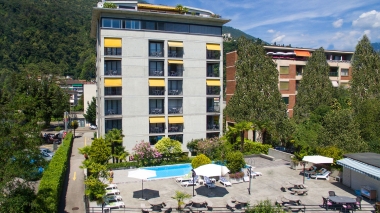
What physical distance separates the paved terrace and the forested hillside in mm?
122981

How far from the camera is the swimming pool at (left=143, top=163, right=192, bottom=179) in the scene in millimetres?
31497

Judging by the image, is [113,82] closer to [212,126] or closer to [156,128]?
[156,128]

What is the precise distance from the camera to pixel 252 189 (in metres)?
26.3

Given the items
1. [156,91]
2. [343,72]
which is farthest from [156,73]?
[343,72]

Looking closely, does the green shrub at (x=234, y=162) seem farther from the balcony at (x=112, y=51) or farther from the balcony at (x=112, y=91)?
the balcony at (x=112, y=51)

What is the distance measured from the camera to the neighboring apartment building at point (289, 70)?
184 feet

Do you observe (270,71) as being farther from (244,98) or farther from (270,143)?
(270,143)

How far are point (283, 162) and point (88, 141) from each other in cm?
3303

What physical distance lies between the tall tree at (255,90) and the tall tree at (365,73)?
43.5ft

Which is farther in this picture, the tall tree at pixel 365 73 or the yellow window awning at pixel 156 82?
the tall tree at pixel 365 73

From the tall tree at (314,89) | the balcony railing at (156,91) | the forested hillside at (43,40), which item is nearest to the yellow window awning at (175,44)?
the balcony railing at (156,91)

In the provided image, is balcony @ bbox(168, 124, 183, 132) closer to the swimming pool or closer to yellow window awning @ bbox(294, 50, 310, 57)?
the swimming pool

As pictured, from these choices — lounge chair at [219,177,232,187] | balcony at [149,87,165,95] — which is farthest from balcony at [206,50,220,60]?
lounge chair at [219,177,232,187]

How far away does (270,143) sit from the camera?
1781 inches
